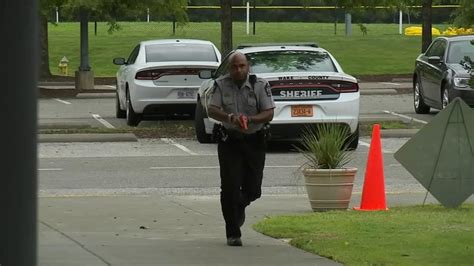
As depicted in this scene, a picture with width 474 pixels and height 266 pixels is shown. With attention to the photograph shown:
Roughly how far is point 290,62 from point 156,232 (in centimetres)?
760

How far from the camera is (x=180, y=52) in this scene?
20.3 meters

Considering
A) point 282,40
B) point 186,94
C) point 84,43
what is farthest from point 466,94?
point 282,40

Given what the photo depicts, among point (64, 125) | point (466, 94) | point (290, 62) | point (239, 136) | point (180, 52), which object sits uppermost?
point (239, 136)

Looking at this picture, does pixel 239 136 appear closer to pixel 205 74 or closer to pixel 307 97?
pixel 307 97

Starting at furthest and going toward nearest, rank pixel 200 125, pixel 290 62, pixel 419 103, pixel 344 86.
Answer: pixel 419 103 < pixel 200 125 < pixel 290 62 < pixel 344 86

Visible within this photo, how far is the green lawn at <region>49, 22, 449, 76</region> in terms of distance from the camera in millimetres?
44188

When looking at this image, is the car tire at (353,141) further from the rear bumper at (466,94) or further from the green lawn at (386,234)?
the green lawn at (386,234)

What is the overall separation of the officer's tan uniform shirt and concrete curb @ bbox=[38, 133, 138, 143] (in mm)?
9752

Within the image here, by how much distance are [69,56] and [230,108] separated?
40.3m

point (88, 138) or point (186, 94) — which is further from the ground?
point (186, 94)

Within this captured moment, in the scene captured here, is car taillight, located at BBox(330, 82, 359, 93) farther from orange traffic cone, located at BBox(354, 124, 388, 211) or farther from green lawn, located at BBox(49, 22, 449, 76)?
green lawn, located at BBox(49, 22, 449, 76)

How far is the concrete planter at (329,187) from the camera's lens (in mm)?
10719

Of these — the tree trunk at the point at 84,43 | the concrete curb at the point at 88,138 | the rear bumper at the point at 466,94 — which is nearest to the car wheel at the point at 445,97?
the rear bumper at the point at 466,94

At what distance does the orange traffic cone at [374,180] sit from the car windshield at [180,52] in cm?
948
